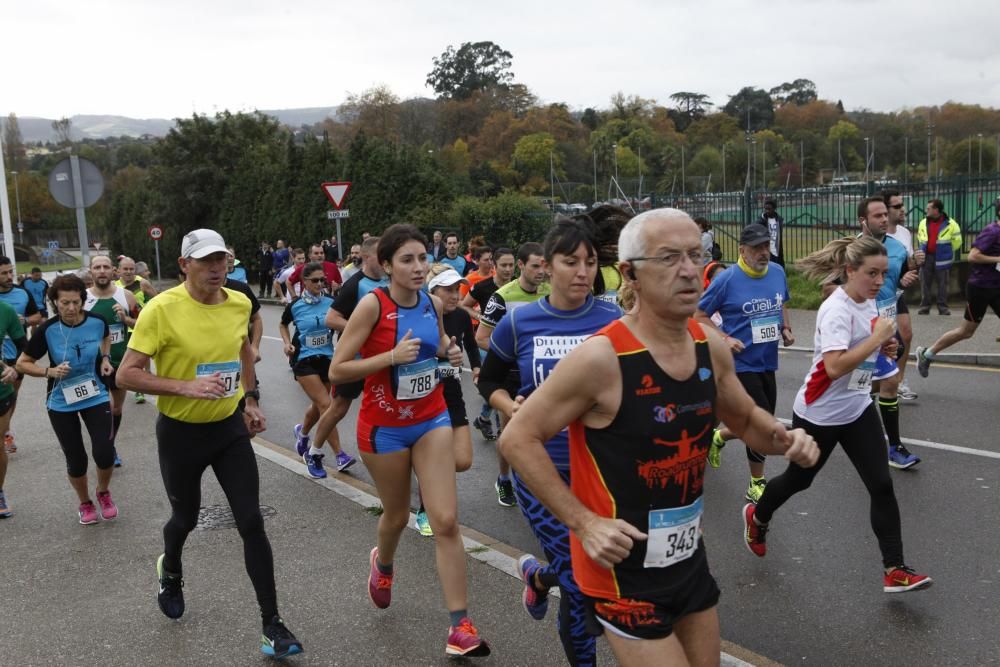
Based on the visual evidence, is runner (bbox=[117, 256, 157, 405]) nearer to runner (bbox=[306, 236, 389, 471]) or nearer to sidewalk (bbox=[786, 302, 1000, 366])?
runner (bbox=[306, 236, 389, 471])

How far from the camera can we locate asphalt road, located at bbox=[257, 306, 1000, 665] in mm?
4387

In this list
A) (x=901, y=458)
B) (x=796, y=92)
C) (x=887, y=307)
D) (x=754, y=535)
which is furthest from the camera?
(x=796, y=92)

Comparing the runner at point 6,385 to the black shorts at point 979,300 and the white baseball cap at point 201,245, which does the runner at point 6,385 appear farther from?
the black shorts at point 979,300

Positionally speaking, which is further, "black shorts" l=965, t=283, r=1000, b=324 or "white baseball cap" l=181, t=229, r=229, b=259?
"black shorts" l=965, t=283, r=1000, b=324

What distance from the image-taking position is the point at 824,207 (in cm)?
2077

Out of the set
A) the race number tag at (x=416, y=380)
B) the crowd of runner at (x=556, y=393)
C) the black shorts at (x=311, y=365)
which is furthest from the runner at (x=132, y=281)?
the race number tag at (x=416, y=380)

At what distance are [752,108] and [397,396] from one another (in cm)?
14121

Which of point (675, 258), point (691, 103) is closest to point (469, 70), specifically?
point (691, 103)

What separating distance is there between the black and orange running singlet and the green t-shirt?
5963 millimetres

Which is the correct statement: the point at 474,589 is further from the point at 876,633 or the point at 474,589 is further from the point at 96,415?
the point at 96,415

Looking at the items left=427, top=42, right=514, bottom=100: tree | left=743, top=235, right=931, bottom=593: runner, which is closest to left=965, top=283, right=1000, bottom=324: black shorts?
left=743, top=235, right=931, bottom=593: runner

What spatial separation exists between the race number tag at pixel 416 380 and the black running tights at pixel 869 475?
1.91 m

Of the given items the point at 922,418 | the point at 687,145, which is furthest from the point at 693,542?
the point at 687,145

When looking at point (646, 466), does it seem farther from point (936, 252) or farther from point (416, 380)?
point (936, 252)
